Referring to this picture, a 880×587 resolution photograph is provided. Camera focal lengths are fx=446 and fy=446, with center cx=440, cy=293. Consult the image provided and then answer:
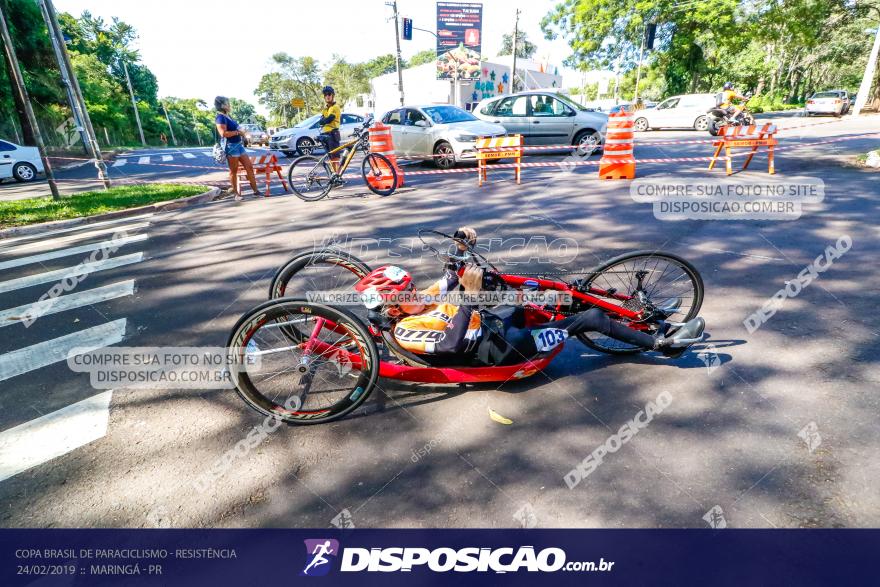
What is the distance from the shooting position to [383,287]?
3.23 metres

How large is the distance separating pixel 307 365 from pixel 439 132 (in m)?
11.3

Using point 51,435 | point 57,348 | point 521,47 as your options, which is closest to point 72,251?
point 57,348

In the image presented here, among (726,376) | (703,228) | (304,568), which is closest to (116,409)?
(304,568)

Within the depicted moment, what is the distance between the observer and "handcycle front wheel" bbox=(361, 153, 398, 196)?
10117 mm

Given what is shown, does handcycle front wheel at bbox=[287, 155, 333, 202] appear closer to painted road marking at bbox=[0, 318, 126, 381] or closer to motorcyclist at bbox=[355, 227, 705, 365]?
painted road marking at bbox=[0, 318, 126, 381]

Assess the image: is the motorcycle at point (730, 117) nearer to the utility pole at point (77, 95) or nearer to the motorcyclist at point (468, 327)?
the motorcyclist at point (468, 327)

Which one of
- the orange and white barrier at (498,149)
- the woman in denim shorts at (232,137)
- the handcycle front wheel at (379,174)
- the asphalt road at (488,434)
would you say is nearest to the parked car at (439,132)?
the orange and white barrier at (498,149)

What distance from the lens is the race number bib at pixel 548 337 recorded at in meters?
3.24

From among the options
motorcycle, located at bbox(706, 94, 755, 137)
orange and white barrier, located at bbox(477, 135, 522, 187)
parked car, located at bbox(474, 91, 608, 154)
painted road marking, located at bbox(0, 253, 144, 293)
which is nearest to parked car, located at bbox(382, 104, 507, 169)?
parked car, located at bbox(474, 91, 608, 154)

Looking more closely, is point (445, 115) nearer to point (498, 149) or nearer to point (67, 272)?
point (498, 149)

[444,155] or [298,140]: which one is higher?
[298,140]

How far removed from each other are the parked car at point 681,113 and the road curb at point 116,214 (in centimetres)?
2268

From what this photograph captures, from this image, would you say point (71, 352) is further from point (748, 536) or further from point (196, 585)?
point (748, 536)

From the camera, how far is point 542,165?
13.1 metres
